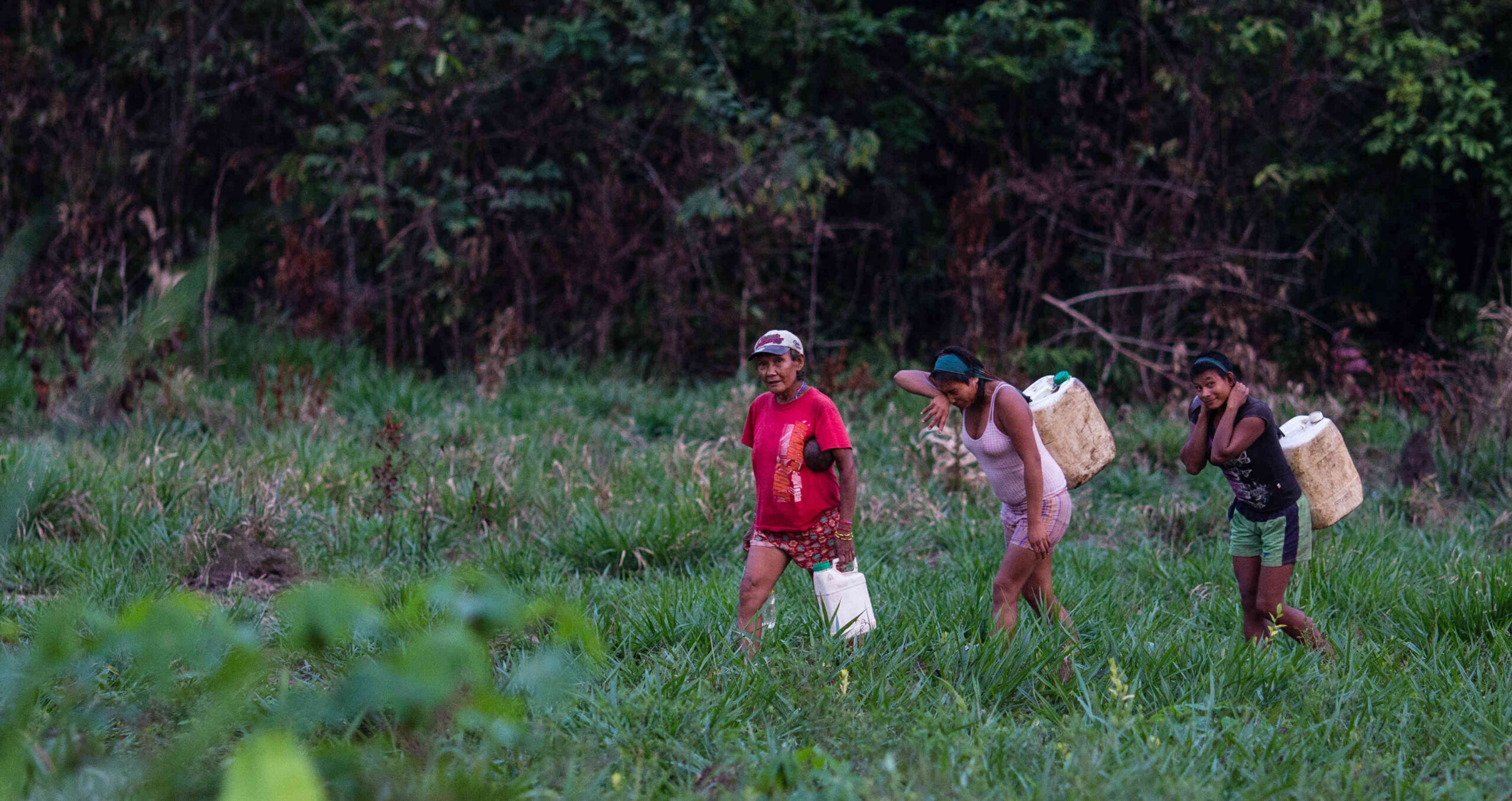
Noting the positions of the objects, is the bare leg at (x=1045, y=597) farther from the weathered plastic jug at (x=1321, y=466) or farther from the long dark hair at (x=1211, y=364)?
the weathered plastic jug at (x=1321, y=466)

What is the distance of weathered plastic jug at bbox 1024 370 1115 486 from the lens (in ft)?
14.9

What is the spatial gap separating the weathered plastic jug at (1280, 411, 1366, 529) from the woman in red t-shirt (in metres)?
1.72

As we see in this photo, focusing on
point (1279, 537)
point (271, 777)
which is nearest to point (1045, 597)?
point (1279, 537)

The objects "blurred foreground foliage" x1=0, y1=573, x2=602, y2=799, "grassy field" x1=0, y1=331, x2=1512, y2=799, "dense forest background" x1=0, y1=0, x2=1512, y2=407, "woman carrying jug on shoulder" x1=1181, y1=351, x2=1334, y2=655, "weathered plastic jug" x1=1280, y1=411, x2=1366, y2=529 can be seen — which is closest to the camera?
"blurred foreground foliage" x1=0, y1=573, x2=602, y2=799

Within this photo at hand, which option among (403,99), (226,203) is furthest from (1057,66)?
(226,203)

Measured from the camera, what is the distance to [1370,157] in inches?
470

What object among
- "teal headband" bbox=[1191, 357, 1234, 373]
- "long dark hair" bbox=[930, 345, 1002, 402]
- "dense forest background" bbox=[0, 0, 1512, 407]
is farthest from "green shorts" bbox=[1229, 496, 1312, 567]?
"dense forest background" bbox=[0, 0, 1512, 407]

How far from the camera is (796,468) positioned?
436 centimetres

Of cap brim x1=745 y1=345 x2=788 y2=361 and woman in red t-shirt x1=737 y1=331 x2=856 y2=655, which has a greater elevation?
cap brim x1=745 y1=345 x2=788 y2=361

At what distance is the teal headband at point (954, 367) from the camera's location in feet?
14.0

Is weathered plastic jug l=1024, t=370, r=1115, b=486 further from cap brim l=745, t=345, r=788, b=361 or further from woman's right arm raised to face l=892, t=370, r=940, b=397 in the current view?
cap brim l=745, t=345, r=788, b=361

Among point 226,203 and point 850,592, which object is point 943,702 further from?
point 226,203

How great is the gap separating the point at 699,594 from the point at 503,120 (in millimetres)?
8643

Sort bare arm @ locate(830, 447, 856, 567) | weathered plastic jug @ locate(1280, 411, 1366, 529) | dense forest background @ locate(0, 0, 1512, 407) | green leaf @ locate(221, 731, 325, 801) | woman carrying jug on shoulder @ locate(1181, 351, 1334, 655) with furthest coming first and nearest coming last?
dense forest background @ locate(0, 0, 1512, 407) → weathered plastic jug @ locate(1280, 411, 1366, 529) → woman carrying jug on shoulder @ locate(1181, 351, 1334, 655) → bare arm @ locate(830, 447, 856, 567) → green leaf @ locate(221, 731, 325, 801)
